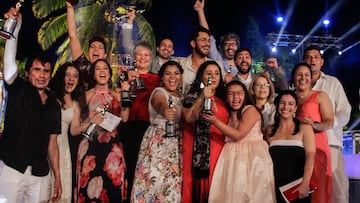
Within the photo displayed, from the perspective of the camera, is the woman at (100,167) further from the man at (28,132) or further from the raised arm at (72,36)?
the raised arm at (72,36)

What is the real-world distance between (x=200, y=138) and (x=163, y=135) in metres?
0.31

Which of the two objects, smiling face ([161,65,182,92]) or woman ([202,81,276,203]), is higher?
smiling face ([161,65,182,92])

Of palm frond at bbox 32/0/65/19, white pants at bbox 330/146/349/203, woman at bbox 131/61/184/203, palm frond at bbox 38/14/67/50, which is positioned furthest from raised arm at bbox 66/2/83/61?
palm frond at bbox 38/14/67/50

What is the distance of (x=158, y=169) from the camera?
390 centimetres

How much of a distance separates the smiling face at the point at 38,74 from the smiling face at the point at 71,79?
0.79 ft

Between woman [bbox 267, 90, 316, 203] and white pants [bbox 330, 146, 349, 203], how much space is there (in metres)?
0.58

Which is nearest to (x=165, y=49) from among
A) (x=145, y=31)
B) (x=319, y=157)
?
(x=319, y=157)

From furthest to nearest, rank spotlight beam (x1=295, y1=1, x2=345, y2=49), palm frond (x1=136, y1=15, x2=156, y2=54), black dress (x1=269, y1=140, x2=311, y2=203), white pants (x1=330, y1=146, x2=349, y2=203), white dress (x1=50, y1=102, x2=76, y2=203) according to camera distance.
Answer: spotlight beam (x1=295, y1=1, x2=345, y2=49) < palm frond (x1=136, y1=15, x2=156, y2=54) < white pants (x1=330, y1=146, x2=349, y2=203) < white dress (x1=50, y1=102, x2=76, y2=203) < black dress (x1=269, y1=140, x2=311, y2=203)

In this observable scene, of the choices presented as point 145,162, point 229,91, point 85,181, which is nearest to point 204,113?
point 229,91

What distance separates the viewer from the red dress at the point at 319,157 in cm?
428

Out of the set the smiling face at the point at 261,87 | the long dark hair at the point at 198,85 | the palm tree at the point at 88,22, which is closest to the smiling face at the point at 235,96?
the long dark hair at the point at 198,85

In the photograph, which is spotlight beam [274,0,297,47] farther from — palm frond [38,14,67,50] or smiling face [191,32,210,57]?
smiling face [191,32,210,57]

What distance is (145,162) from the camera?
12.9 ft

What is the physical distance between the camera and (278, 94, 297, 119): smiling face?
4059 mm
